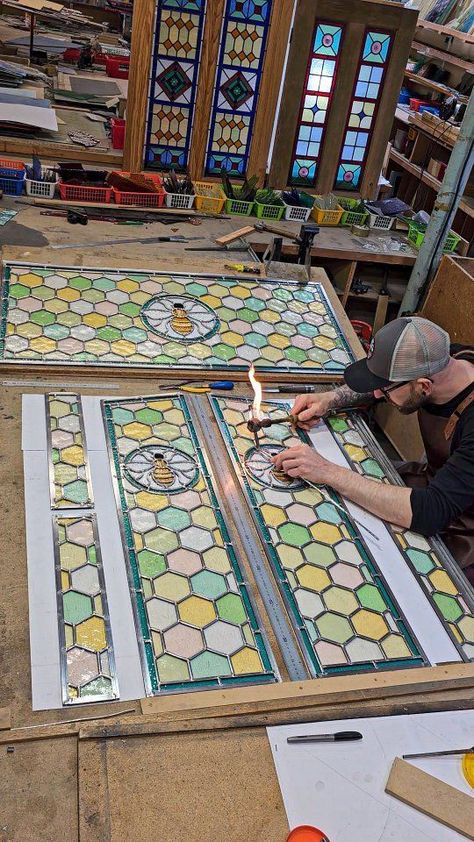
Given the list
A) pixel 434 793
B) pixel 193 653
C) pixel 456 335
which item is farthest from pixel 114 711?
pixel 456 335

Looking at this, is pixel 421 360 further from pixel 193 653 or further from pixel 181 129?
pixel 181 129

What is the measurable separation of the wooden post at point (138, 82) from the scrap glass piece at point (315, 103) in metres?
1.21

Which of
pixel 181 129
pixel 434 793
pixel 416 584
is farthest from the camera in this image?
pixel 181 129

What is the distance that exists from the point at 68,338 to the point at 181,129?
116 inches

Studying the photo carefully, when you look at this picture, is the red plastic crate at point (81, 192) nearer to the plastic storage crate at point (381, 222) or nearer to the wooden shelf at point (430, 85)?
the plastic storage crate at point (381, 222)

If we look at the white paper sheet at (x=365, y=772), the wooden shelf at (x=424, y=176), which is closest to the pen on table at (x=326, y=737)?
the white paper sheet at (x=365, y=772)

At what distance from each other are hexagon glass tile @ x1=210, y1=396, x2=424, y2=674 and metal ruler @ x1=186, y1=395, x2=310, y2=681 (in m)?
0.03

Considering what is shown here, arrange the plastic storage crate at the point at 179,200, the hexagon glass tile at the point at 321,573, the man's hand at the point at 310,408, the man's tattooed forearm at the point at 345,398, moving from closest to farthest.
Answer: the hexagon glass tile at the point at 321,573 < the man's hand at the point at 310,408 < the man's tattooed forearm at the point at 345,398 < the plastic storage crate at the point at 179,200

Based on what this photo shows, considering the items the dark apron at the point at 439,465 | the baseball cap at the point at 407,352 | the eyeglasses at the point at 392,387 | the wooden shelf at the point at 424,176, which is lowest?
the wooden shelf at the point at 424,176

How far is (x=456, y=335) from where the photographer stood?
3.94 m

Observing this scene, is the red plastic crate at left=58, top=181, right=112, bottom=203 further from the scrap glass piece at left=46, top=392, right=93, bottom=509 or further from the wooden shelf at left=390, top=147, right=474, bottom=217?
the wooden shelf at left=390, top=147, right=474, bottom=217

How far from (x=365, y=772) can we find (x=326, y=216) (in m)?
4.56

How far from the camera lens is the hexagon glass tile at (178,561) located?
1847 millimetres

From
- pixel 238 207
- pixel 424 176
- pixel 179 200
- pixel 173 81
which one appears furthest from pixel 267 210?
pixel 424 176
